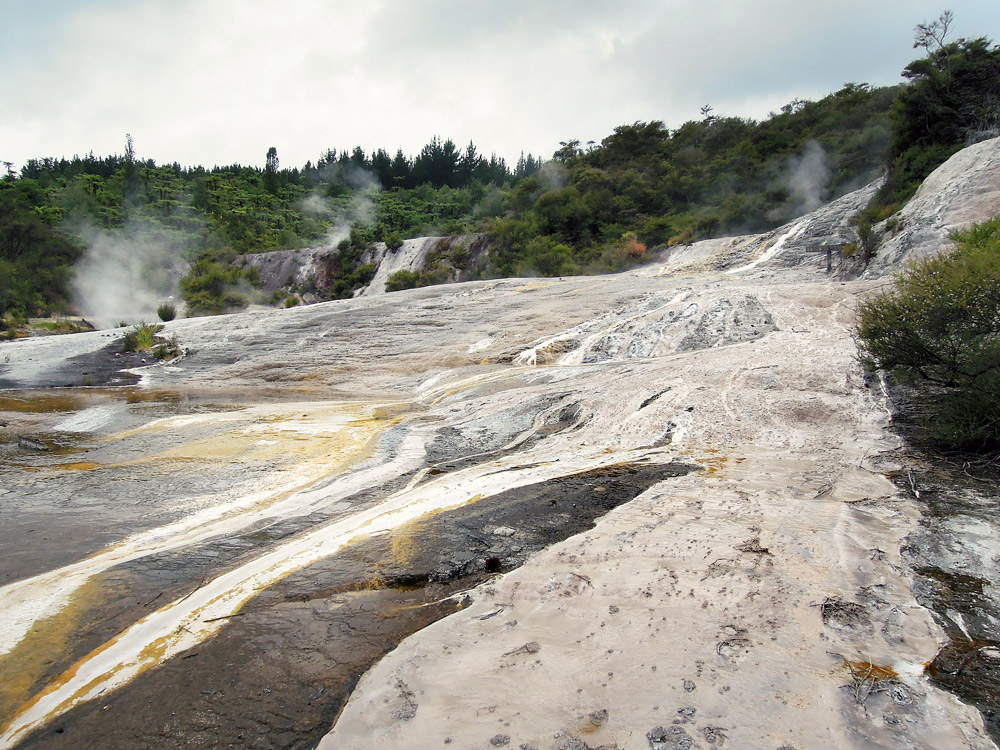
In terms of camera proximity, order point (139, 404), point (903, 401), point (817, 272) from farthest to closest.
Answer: point (817, 272)
point (139, 404)
point (903, 401)

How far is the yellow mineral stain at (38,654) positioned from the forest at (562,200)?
15.5 meters

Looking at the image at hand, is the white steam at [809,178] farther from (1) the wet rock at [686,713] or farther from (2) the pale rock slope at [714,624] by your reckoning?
(1) the wet rock at [686,713]

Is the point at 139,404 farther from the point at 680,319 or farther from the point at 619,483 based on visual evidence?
the point at 680,319

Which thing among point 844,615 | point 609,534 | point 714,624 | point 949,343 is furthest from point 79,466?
point 949,343

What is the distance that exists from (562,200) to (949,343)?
1194 inches

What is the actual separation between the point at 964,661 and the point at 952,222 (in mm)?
12215

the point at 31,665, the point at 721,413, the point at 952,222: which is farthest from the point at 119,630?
the point at 952,222

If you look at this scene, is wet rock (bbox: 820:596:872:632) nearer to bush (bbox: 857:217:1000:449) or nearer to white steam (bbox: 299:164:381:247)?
bush (bbox: 857:217:1000:449)

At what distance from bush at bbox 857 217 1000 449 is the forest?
30.0 ft

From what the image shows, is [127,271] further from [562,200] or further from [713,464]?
[713,464]

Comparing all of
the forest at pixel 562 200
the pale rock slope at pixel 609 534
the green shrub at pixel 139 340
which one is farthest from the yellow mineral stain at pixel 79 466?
the forest at pixel 562 200

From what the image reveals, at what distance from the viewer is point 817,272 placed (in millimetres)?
15094

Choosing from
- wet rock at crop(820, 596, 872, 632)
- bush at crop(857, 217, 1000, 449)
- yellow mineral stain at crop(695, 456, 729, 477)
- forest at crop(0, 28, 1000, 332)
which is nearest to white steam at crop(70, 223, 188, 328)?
forest at crop(0, 28, 1000, 332)

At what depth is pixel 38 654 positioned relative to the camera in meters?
2.96
